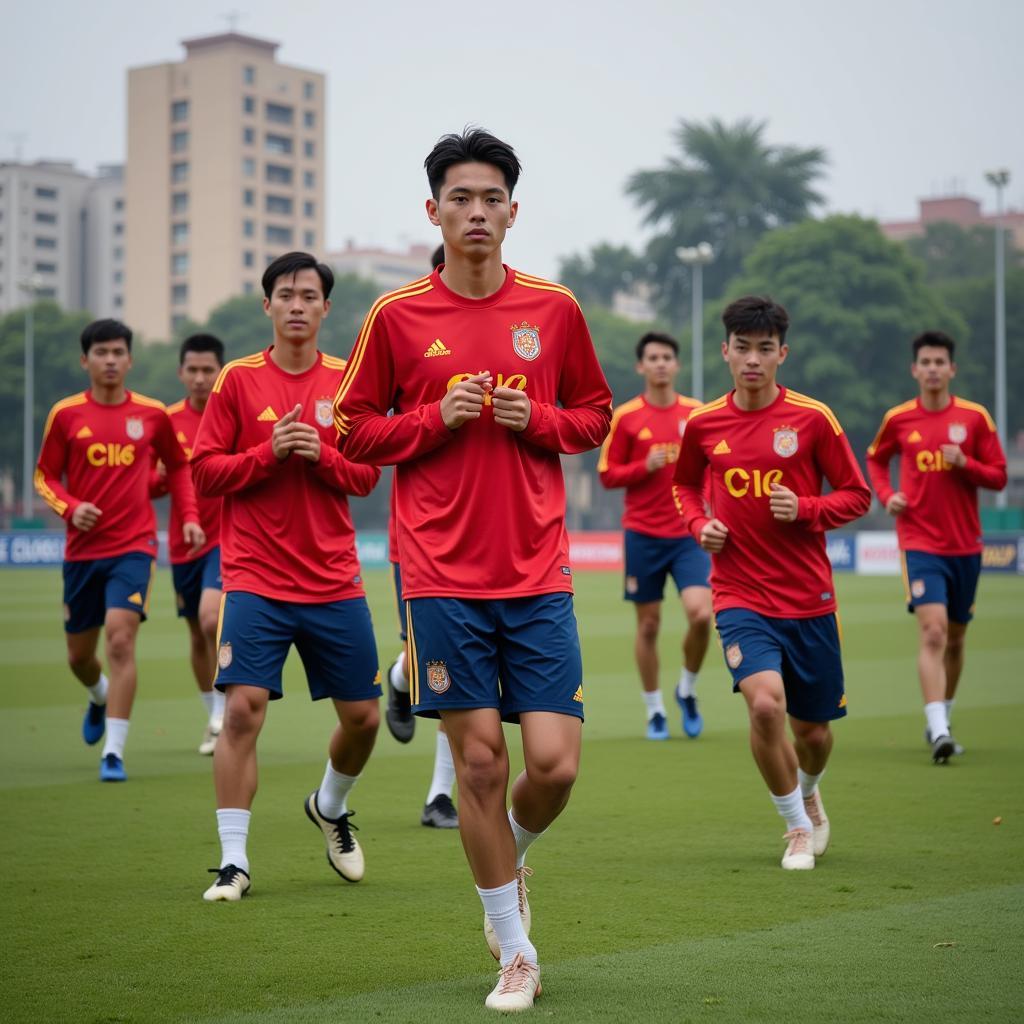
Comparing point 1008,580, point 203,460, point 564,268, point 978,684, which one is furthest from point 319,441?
point 564,268

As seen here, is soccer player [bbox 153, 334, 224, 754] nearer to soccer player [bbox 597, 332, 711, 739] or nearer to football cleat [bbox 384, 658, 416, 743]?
football cleat [bbox 384, 658, 416, 743]

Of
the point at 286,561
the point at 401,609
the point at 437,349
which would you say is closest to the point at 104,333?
the point at 286,561

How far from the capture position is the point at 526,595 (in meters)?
5.33

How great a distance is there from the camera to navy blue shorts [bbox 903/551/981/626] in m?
11.2

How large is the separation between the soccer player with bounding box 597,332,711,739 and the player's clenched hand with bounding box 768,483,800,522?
187 inches

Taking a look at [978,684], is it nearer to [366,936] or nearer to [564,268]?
[366,936]

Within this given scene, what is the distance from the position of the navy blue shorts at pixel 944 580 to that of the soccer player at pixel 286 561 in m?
5.09

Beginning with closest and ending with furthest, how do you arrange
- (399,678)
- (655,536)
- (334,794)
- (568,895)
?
(568,895) < (334,794) < (399,678) < (655,536)

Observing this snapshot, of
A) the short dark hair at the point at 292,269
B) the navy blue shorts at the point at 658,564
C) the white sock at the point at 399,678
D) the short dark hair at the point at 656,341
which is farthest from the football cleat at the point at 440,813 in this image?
the short dark hair at the point at 656,341

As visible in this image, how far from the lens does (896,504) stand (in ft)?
36.2

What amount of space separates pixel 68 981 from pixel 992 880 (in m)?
3.75

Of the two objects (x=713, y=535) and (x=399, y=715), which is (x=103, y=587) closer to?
(x=399, y=715)

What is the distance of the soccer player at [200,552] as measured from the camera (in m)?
11.2

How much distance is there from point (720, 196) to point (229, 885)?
77.3 meters
